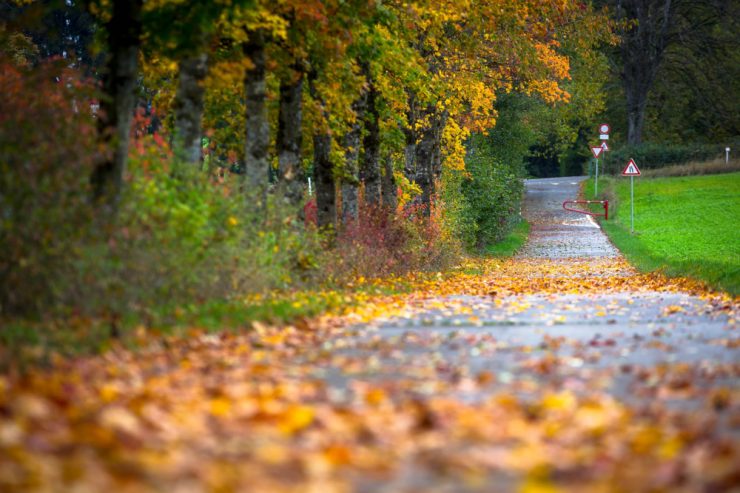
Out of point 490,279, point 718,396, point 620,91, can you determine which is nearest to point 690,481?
point 718,396

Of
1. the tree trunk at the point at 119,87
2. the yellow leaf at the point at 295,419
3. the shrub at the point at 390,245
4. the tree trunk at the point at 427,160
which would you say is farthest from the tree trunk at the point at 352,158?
the yellow leaf at the point at 295,419

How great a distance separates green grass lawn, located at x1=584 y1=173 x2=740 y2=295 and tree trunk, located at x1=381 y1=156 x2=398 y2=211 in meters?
6.82

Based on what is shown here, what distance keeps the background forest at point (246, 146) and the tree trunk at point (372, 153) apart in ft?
0.17

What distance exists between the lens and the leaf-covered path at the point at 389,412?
19.5 ft

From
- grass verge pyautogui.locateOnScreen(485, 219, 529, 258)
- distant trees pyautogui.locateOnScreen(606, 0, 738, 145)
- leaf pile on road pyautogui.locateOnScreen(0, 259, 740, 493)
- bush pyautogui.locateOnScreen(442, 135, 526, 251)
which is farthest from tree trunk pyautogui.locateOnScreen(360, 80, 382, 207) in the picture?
distant trees pyautogui.locateOnScreen(606, 0, 738, 145)

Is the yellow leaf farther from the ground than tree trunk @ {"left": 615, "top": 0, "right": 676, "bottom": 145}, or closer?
closer

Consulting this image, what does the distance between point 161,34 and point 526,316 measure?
5.81 meters

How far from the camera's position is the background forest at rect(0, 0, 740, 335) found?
12.1 metres

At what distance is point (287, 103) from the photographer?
2283 cm

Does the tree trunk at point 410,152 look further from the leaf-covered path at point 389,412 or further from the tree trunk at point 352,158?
the leaf-covered path at point 389,412

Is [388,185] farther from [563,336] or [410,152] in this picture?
[563,336]

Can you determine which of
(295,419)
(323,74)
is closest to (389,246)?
(323,74)

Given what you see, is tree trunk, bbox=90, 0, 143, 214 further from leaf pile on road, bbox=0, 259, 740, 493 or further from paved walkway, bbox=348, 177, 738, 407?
paved walkway, bbox=348, 177, 738, 407

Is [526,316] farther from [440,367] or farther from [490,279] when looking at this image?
[490,279]
